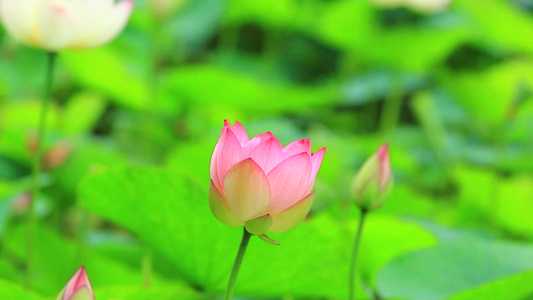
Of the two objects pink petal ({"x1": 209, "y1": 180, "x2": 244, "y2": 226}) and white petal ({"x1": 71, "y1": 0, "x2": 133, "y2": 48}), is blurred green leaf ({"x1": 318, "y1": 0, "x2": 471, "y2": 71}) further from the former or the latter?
pink petal ({"x1": 209, "y1": 180, "x2": 244, "y2": 226})

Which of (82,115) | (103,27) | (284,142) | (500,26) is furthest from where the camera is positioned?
(500,26)

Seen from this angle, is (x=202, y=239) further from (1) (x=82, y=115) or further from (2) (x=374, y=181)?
(1) (x=82, y=115)

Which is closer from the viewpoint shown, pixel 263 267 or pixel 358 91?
pixel 263 267

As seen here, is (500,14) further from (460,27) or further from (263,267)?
(263,267)

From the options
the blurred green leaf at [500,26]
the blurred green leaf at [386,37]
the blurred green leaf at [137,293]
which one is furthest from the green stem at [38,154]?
the blurred green leaf at [500,26]

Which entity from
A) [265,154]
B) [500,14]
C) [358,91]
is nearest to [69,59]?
[358,91]

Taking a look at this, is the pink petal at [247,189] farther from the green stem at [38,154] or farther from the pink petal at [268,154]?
the green stem at [38,154]

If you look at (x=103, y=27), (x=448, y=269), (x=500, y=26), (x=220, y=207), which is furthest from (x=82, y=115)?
(x=500, y=26)

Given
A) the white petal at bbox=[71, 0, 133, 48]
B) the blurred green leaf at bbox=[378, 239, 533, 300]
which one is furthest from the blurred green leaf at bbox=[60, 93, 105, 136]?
the blurred green leaf at bbox=[378, 239, 533, 300]
